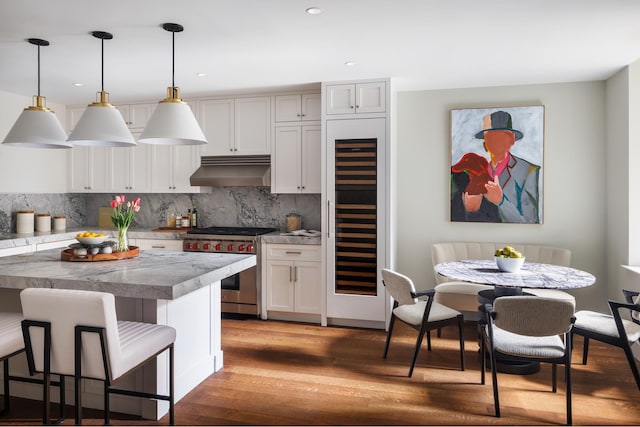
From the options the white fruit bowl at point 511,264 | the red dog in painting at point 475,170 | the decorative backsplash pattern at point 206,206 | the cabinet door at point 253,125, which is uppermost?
the cabinet door at point 253,125

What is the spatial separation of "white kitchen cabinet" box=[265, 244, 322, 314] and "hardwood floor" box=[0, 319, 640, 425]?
2.19 ft

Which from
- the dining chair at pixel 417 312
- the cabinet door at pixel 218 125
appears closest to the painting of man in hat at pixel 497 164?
the dining chair at pixel 417 312

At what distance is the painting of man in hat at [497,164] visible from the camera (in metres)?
4.38

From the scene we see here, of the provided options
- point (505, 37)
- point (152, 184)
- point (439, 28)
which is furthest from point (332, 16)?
point (152, 184)

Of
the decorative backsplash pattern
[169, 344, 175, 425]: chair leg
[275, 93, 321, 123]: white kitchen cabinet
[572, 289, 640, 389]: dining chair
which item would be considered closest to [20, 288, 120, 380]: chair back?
[169, 344, 175, 425]: chair leg

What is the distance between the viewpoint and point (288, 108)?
4711mm

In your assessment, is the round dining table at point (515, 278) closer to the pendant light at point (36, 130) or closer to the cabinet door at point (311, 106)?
the cabinet door at point (311, 106)

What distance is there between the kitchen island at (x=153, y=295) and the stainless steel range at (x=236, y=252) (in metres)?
1.37

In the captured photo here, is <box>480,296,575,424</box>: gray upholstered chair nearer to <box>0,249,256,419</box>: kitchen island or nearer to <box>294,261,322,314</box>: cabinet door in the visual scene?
<box>0,249,256,419</box>: kitchen island

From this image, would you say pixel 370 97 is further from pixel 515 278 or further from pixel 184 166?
pixel 184 166

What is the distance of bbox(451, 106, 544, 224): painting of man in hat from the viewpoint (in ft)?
14.4

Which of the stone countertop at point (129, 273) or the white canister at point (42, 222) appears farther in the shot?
the white canister at point (42, 222)

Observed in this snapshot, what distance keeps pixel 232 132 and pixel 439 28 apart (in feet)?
8.66

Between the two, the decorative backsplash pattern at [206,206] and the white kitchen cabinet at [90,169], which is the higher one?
the white kitchen cabinet at [90,169]
